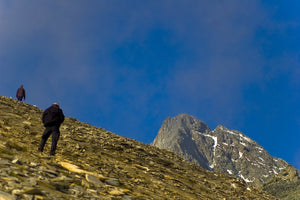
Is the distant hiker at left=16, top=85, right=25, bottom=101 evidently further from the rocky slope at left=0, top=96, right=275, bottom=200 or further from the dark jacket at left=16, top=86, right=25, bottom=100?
the rocky slope at left=0, top=96, right=275, bottom=200

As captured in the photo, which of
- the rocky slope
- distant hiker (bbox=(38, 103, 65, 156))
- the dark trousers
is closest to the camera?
the rocky slope

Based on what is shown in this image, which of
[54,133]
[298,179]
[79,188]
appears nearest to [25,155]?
[54,133]

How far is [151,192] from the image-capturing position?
43.2 feet

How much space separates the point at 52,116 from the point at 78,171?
355 cm

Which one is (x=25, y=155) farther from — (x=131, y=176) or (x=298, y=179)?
(x=298, y=179)

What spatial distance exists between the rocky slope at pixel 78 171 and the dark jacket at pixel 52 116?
1399mm

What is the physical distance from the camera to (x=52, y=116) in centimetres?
1412

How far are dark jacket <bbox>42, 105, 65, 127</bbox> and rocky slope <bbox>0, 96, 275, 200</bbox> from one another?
4.59ft

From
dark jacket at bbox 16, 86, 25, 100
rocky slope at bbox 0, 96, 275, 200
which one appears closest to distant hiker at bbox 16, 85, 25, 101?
dark jacket at bbox 16, 86, 25, 100

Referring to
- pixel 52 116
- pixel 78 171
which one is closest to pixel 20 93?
pixel 52 116

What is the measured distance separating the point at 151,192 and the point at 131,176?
198 cm

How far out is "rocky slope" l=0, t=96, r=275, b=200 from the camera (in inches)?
358

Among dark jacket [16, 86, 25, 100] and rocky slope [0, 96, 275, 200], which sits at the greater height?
dark jacket [16, 86, 25, 100]

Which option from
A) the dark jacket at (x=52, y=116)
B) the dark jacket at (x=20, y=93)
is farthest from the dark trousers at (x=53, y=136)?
the dark jacket at (x=20, y=93)
